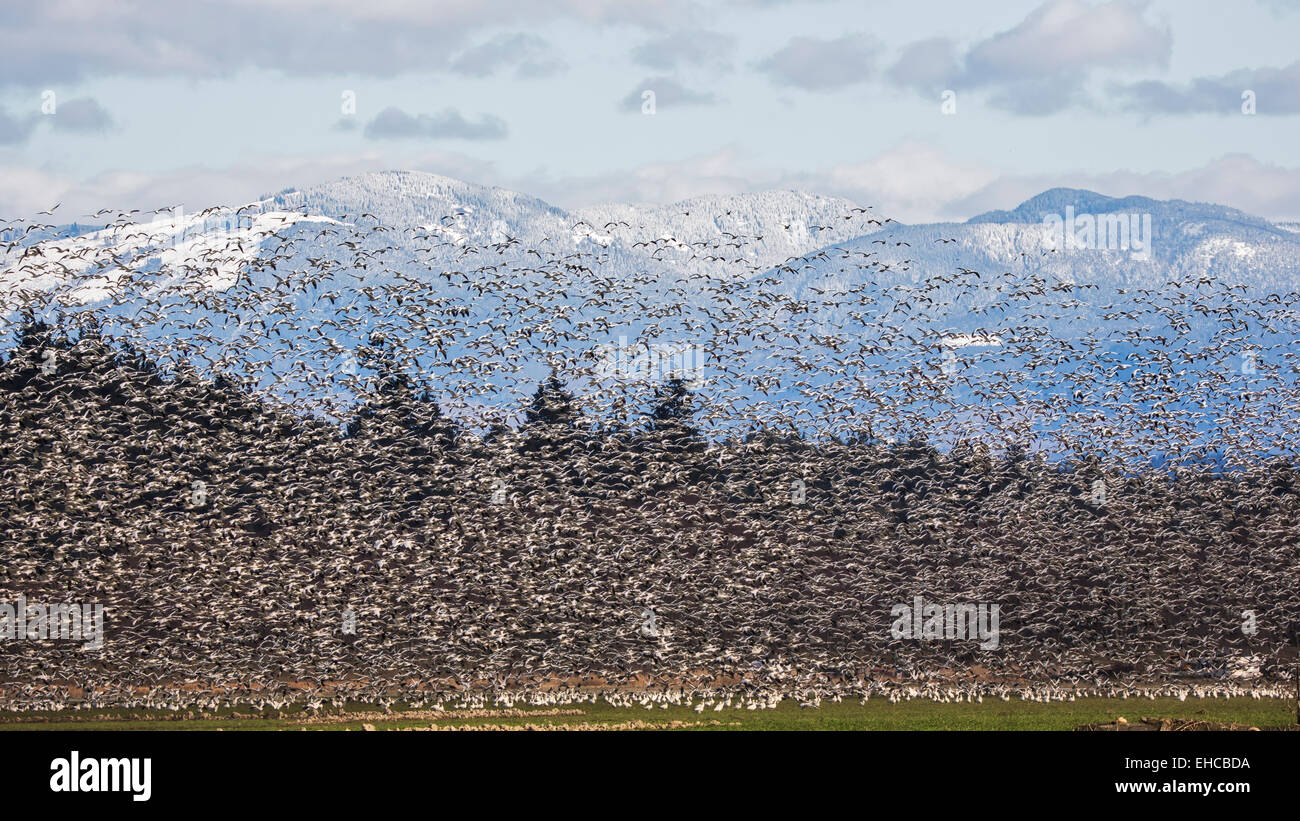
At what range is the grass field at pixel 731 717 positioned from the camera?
202 feet

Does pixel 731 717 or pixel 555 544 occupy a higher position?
pixel 555 544

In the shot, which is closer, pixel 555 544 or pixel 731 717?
pixel 731 717

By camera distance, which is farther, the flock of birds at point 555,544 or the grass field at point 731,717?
the flock of birds at point 555,544

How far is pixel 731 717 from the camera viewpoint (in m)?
67.8

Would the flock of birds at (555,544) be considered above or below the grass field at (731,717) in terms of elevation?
above

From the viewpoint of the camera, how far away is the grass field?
6162 centimetres

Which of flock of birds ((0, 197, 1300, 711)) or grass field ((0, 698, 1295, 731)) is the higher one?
flock of birds ((0, 197, 1300, 711))

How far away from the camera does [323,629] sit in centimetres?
8350

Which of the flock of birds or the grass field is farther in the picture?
the flock of birds
